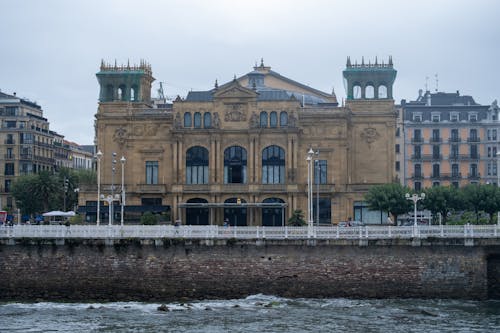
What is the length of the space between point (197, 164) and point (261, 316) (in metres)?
48.5

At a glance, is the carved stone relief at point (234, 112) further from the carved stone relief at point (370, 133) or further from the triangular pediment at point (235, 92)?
the carved stone relief at point (370, 133)

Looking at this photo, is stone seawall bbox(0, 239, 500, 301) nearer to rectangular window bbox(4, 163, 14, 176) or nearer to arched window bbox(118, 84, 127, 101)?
arched window bbox(118, 84, 127, 101)

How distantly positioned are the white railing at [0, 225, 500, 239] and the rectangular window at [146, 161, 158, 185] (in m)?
39.0

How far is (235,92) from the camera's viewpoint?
349 feet

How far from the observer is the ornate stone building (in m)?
106

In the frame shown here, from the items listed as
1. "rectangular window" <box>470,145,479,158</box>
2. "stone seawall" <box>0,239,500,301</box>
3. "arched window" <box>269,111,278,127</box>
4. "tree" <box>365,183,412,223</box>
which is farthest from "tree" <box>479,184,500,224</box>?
"rectangular window" <box>470,145,479,158</box>

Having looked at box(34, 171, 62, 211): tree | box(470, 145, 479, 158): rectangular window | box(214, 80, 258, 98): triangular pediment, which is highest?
box(214, 80, 258, 98): triangular pediment

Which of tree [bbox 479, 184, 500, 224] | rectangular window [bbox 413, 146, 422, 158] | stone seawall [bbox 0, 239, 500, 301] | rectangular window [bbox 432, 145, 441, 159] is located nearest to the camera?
stone seawall [bbox 0, 239, 500, 301]

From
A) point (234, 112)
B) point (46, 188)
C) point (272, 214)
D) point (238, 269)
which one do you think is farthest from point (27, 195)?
point (238, 269)

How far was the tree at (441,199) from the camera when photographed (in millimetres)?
91250

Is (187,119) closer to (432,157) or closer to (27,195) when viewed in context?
(27,195)

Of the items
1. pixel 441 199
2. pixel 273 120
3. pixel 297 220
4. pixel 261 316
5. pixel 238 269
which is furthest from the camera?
pixel 273 120

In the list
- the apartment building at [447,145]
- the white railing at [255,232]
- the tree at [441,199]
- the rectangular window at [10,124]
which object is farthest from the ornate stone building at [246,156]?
the white railing at [255,232]

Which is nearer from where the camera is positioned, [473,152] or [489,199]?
[489,199]
